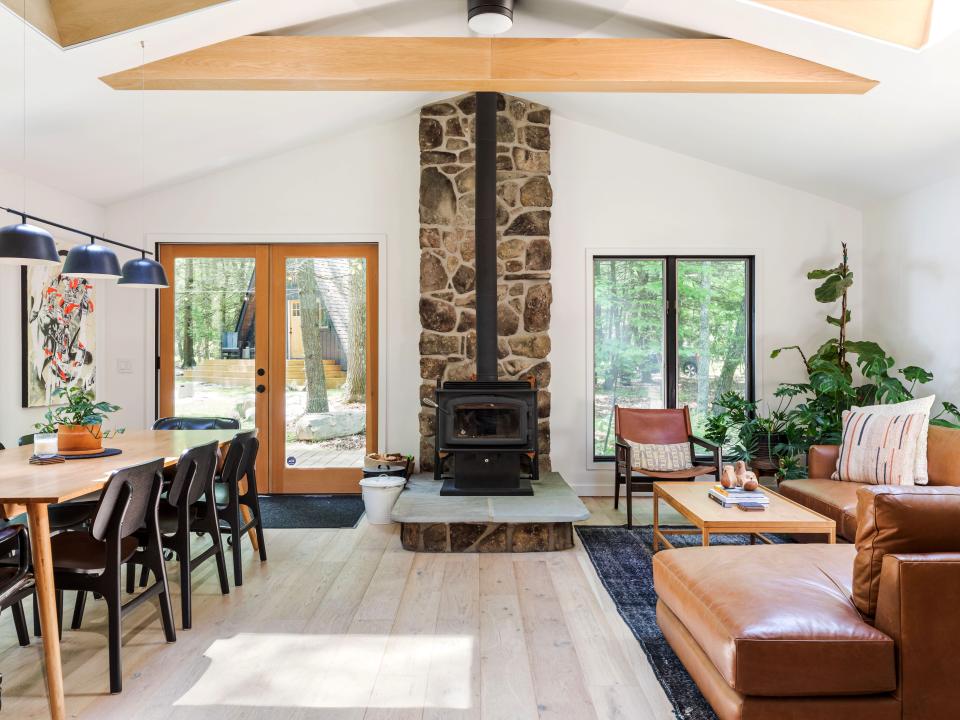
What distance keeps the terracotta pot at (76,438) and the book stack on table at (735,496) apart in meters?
3.11

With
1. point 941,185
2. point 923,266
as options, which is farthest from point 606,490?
point 941,185

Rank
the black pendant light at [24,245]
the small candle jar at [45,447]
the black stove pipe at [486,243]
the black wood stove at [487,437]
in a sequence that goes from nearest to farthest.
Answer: the black pendant light at [24,245] → the small candle jar at [45,447] → the black wood stove at [487,437] → the black stove pipe at [486,243]

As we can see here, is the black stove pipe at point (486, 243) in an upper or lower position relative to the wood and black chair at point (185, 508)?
upper

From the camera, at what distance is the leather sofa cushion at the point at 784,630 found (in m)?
1.80

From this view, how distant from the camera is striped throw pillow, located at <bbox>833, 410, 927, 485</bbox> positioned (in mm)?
3699

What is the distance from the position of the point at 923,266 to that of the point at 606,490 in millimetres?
2831

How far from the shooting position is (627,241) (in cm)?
552

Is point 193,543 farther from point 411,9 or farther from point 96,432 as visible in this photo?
point 411,9

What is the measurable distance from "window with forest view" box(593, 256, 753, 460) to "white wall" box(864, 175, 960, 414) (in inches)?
37.8

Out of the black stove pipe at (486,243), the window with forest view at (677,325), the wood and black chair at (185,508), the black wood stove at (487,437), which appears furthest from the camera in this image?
the window with forest view at (677,325)

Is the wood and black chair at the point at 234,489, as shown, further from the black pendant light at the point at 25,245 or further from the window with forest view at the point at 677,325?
the window with forest view at the point at 677,325

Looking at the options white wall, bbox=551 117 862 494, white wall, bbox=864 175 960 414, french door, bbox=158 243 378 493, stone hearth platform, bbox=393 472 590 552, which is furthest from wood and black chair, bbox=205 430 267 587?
white wall, bbox=864 175 960 414

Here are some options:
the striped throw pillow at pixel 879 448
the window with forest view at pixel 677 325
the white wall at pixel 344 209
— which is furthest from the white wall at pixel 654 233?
the striped throw pillow at pixel 879 448

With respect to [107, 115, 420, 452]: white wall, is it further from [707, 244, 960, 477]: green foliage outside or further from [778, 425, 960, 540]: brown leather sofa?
[778, 425, 960, 540]: brown leather sofa
